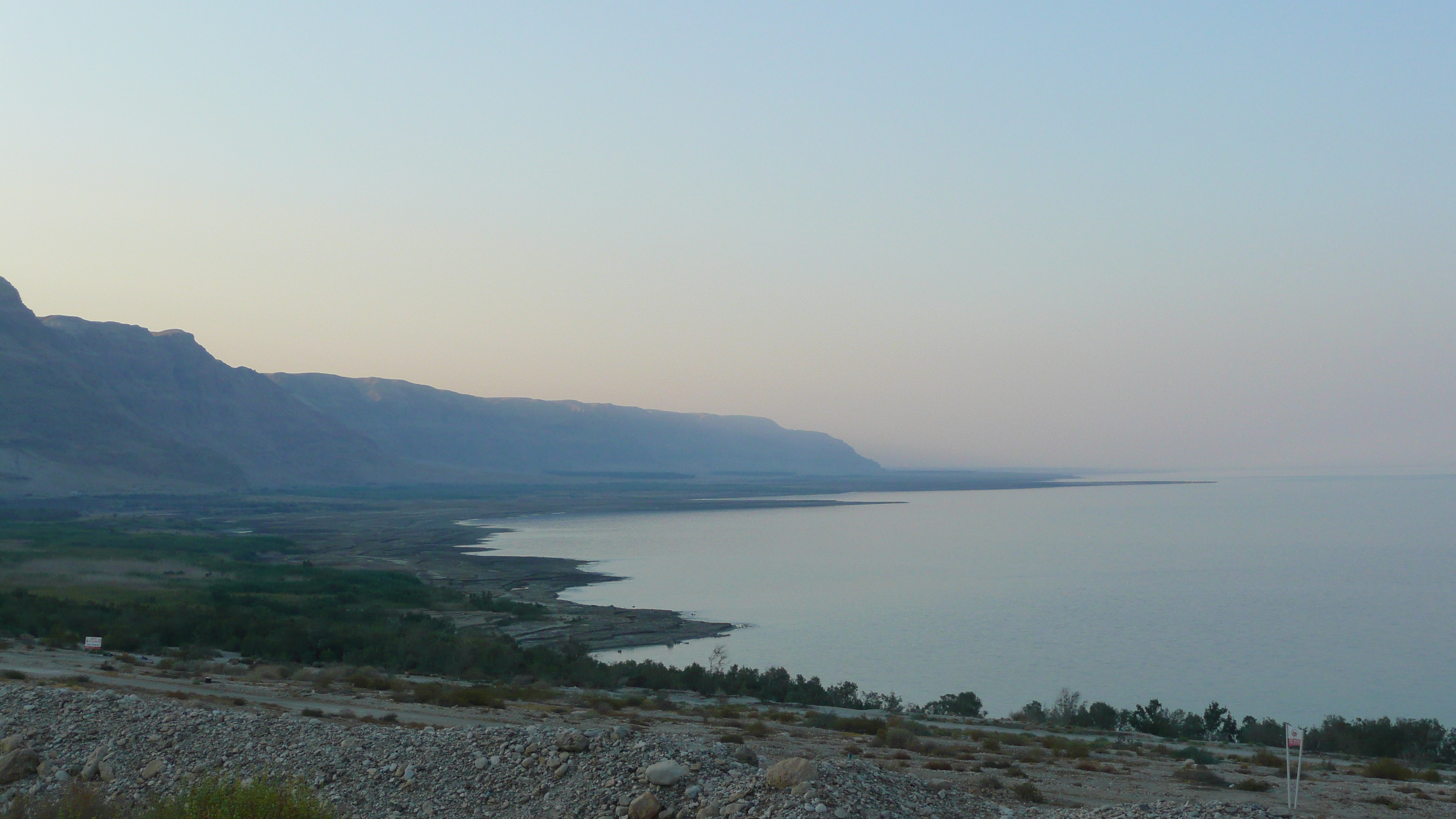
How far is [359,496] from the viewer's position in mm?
143875

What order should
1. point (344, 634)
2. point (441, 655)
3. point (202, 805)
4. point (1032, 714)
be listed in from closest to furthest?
point (202, 805) < point (1032, 714) < point (441, 655) < point (344, 634)

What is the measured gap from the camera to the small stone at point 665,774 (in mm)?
Result: 9008

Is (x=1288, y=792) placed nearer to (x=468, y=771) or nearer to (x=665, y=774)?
(x=665, y=774)

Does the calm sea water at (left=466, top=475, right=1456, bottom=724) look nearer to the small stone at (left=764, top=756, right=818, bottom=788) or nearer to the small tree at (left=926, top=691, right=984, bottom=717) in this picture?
the small tree at (left=926, top=691, right=984, bottom=717)

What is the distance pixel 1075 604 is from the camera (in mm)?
45125

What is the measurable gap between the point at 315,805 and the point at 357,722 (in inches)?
223

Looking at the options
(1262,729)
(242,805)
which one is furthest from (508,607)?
(242,805)

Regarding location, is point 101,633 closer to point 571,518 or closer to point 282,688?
point 282,688

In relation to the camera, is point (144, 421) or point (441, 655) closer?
point (441, 655)

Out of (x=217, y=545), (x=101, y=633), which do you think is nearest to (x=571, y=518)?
(x=217, y=545)

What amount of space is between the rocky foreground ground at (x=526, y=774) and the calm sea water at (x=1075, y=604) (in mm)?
15116

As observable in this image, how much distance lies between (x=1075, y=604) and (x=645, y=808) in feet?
133

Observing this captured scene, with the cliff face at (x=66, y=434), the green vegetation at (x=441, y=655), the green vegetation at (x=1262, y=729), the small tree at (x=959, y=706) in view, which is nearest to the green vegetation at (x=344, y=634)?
the green vegetation at (x=441, y=655)

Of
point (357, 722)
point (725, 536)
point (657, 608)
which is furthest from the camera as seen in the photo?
point (725, 536)
